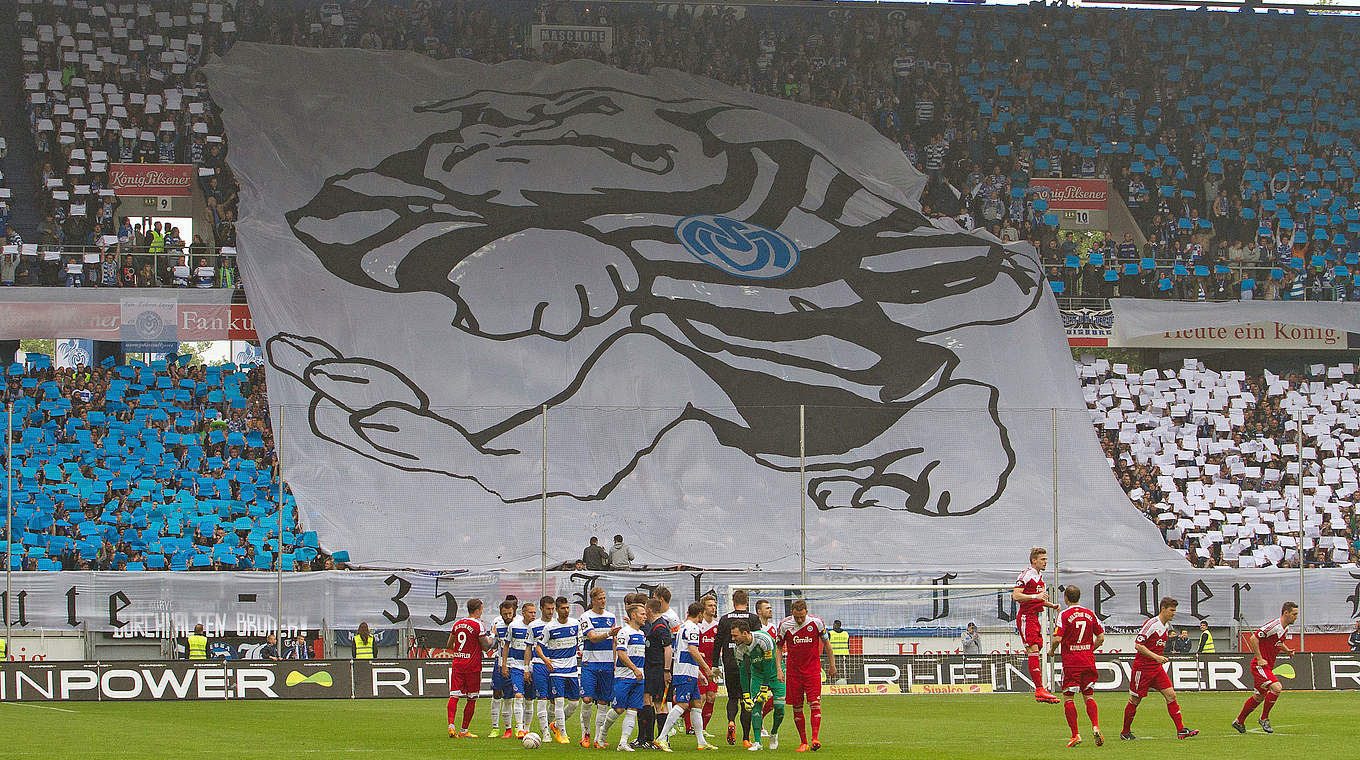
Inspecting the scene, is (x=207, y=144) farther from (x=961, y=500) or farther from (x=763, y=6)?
(x=961, y=500)

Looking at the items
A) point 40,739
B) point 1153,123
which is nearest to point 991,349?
point 1153,123

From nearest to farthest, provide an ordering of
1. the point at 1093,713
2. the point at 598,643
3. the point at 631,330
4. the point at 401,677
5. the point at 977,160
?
1. the point at 1093,713
2. the point at 598,643
3. the point at 401,677
4. the point at 631,330
5. the point at 977,160

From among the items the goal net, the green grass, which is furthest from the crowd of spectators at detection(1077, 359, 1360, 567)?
the green grass

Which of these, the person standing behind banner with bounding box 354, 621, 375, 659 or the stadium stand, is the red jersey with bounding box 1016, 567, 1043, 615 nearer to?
the person standing behind banner with bounding box 354, 621, 375, 659

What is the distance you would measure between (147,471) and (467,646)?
15611 millimetres

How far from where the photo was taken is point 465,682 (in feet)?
62.3

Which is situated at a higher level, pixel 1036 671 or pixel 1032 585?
pixel 1032 585

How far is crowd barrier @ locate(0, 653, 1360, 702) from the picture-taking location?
81.7ft

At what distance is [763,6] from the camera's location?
45344 mm

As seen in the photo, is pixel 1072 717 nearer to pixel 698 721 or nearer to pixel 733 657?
pixel 733 657

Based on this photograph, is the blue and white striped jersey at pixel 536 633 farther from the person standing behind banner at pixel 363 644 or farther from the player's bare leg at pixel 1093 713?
the person standing behind banner at pixel 363 644

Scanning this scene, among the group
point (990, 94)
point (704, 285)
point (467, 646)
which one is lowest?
point (467, 646)

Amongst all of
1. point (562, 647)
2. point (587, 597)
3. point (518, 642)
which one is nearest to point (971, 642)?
point (587, 597)

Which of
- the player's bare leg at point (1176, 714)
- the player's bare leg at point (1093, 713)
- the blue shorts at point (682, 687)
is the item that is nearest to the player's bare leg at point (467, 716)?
the blue shorts at point (682, 687)
